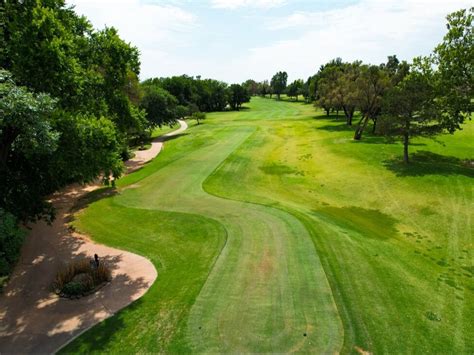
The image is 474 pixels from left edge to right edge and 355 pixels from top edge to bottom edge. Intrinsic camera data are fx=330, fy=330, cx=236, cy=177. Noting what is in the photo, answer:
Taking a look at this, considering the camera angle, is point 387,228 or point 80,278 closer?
point 80,278

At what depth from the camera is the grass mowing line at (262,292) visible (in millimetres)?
11164

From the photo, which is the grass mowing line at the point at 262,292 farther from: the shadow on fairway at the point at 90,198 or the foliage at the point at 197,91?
the foliage at the point at 197,91

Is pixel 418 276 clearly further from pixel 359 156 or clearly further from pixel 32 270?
pixel 359 156

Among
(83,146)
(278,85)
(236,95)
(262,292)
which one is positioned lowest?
(262,292)

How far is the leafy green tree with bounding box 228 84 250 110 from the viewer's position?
419ft

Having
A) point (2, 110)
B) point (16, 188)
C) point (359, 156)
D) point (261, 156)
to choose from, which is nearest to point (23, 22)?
point (2, 110)

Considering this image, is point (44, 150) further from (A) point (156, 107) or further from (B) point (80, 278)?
(A) point (156, 107)

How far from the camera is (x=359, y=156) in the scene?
132 feet

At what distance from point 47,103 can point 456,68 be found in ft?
118

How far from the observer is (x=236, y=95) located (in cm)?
12875

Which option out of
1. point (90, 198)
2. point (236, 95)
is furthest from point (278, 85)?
point (90, 198)

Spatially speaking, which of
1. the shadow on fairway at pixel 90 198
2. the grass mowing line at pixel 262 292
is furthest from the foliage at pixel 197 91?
the grass mowing line at pixel 262 292

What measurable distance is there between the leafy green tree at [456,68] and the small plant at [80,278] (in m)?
35.3

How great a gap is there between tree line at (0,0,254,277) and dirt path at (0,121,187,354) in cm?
160
